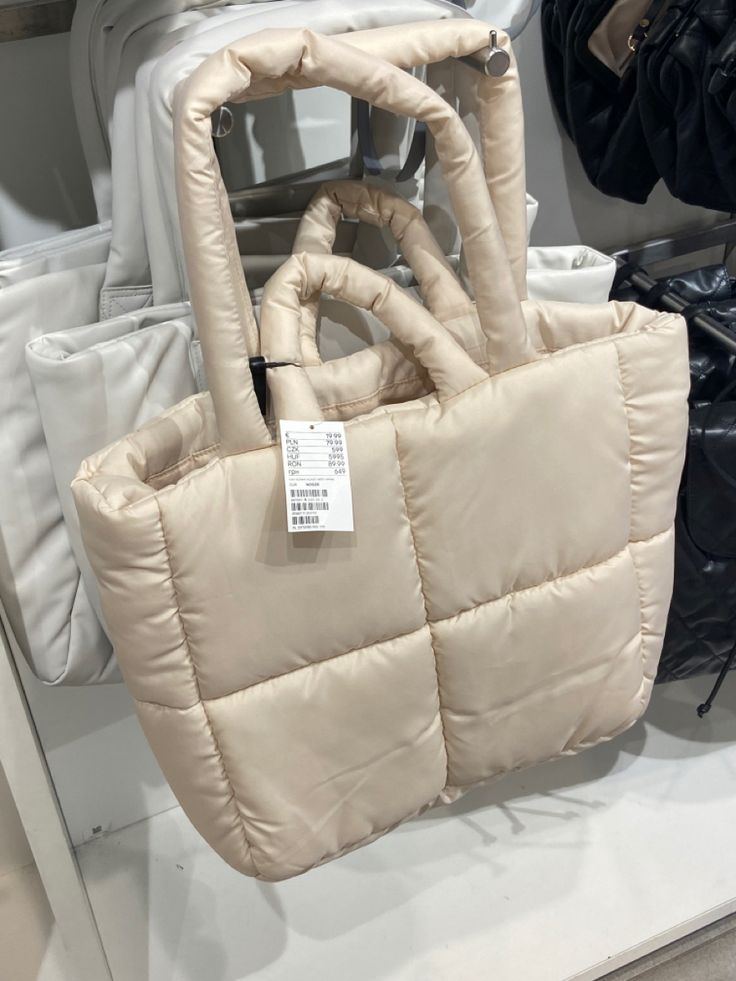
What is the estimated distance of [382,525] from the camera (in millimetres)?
662

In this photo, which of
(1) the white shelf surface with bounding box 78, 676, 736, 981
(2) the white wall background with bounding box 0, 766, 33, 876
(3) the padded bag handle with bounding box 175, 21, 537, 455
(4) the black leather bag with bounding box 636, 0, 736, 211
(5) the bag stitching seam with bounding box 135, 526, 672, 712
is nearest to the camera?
(3) the padded bag handle with bounding box 175, 21, 537, 455

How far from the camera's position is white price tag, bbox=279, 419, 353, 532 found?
61cm

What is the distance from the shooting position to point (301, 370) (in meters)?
0.64

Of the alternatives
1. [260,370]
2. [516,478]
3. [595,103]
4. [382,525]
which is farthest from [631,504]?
[595,103]

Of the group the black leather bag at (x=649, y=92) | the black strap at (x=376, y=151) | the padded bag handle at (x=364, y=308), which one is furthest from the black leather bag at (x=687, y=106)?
the padded bag handle at (x=364, y=308)

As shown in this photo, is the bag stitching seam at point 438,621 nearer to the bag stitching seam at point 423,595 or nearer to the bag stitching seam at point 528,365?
the bag stitching seam at point 423,595

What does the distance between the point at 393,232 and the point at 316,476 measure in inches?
8.8

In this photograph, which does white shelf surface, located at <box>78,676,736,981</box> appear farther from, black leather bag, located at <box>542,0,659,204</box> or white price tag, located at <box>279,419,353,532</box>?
black leather bag, located at <box>542,0,659,204</box>

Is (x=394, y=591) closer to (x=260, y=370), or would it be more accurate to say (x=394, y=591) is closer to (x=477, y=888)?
(x=260, y=370)

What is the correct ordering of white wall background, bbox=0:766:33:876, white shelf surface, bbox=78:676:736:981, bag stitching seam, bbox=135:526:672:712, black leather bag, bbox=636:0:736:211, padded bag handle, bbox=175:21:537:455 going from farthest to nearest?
white wall background, bbox=0:766:33:876 < white shelf surface, bbox=78:676:736:981 < black leather bag, bbox=636:0:736:211 < bag stitching seam, bbox=135:526:672:712 < padded bag handle, bbox=175:21:537:455

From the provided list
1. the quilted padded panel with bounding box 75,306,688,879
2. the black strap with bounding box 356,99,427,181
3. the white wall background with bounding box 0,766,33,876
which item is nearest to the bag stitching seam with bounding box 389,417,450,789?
the quilted padded panel with bounding box 75,306,688,879

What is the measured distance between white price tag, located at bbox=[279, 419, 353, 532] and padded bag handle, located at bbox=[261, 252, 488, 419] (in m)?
0.04

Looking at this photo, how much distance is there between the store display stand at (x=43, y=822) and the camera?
0.67 metres

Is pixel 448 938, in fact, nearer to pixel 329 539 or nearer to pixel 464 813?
pixel 464 813
